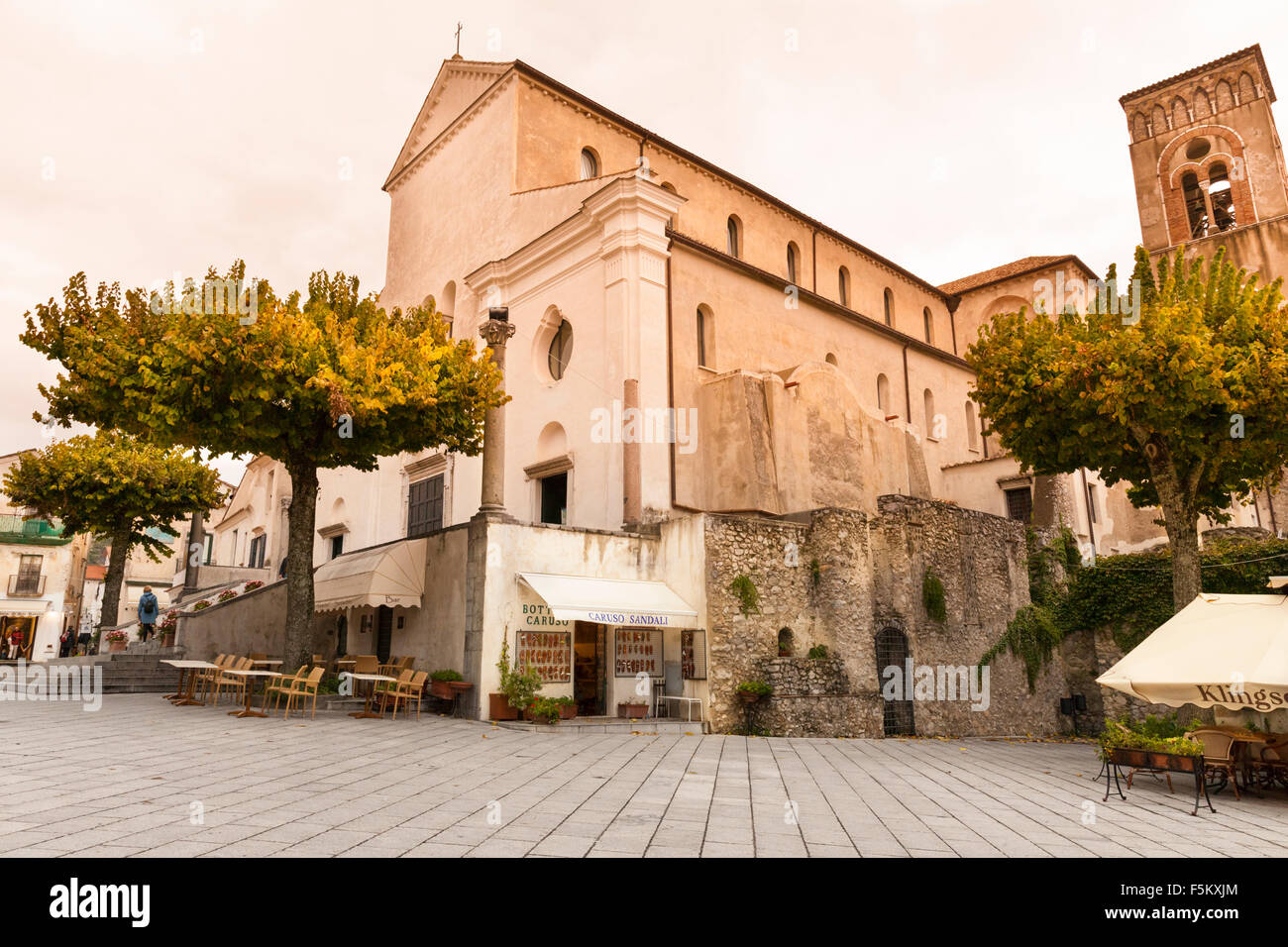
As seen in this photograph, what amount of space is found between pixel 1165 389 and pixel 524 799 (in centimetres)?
1205

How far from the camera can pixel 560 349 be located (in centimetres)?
2233

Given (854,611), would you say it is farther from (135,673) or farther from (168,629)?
(168,629)

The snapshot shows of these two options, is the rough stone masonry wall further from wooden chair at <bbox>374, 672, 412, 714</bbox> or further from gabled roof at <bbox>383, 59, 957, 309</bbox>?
gabled roof at <bbox>383, 59, 957, 309</bbox>

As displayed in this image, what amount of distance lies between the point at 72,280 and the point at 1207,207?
148 feet

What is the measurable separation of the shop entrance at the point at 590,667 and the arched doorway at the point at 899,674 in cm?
651

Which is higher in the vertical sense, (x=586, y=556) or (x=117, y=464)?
(x=117, y=464)

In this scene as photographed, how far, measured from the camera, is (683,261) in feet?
69.4

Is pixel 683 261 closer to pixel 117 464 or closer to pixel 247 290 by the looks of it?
pixel 247 290

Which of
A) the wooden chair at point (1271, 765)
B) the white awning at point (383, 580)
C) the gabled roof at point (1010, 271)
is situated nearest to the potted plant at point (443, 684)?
the white awning at point (383, 580)

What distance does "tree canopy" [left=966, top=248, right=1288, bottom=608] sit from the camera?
1330 cm

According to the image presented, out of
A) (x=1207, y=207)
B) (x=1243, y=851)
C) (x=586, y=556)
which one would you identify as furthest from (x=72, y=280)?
(x=1207, y=207)

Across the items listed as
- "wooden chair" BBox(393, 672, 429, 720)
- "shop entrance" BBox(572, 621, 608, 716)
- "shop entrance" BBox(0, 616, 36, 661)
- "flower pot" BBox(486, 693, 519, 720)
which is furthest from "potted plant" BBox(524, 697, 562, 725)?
"shop entrance" BBox(0, 616, 36, 661)

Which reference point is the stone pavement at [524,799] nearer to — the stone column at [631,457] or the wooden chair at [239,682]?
the wooden chair at [239,682]
